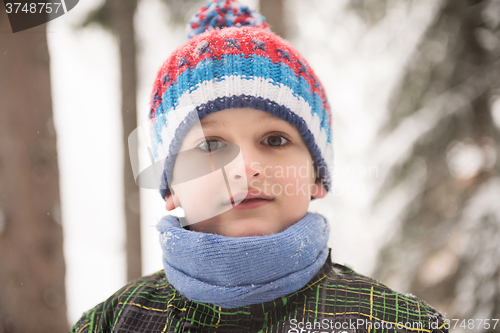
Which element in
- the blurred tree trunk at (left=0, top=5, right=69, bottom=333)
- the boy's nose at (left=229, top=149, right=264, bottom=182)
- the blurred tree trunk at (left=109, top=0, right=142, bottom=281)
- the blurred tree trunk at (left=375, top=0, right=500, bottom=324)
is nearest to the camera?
the boy's nose at (left=229, top=149, right=264, bottom=182)

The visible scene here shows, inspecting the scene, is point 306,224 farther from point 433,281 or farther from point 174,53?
point 433,281

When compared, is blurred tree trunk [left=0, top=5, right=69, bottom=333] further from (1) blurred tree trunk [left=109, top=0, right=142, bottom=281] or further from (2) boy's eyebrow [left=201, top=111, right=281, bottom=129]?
(2) boy's eyebrow [left=201, top=111, right=281, bottom=129]

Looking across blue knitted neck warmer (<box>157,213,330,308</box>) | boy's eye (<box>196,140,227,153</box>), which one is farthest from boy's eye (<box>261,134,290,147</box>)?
blue knitted neck warmer (<box>157,213,330,308</box>)

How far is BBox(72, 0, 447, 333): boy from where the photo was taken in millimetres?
674

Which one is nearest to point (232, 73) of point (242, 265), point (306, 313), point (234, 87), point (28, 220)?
point (234, 87)

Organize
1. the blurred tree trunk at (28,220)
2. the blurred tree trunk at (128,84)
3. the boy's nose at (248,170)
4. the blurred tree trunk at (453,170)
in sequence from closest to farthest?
the boy's nose at (248,170) < the blurred tree trunk at (128,84) < the blurred tree trunk at (28,220) < the blurred tree trunk at (453,170)

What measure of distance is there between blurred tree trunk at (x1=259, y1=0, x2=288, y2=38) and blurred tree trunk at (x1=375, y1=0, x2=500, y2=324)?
0.64 m

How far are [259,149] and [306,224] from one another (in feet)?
0.76

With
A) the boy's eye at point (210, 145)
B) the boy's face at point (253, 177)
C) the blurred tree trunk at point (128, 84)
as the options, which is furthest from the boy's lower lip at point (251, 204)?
the blurred tree trunk at point (128, 84)

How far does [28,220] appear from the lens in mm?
1278

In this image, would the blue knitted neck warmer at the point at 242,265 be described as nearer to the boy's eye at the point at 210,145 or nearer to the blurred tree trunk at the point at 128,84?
the boy's eye at the point at 210,145

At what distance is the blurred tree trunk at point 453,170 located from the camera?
4.32ft

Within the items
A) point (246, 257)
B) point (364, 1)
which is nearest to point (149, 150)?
point (246, 257)

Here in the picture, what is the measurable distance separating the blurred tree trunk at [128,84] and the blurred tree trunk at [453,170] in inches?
45.3
